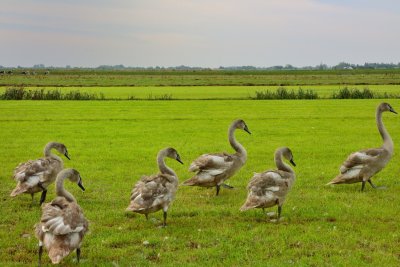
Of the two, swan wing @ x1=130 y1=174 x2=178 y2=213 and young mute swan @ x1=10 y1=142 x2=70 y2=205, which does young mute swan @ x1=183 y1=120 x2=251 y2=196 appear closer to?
swan wing @ x1=130 y1=174 x2=178 y2=213

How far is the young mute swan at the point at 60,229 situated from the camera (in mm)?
8234

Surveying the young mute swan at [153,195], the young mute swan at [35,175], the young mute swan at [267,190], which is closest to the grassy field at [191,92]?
the young mute swan at [35,175]

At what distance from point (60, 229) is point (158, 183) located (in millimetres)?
3304

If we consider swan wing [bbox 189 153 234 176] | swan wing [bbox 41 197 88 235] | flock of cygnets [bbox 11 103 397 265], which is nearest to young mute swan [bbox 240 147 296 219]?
flock of cygnets [bbox 11 103 397 265]

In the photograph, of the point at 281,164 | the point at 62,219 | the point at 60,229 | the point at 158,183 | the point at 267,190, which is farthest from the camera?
the point at 281,164

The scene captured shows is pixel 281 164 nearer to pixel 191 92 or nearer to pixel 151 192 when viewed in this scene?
pixel 151 192

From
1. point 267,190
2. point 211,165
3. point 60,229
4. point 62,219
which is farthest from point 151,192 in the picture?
point 211,165

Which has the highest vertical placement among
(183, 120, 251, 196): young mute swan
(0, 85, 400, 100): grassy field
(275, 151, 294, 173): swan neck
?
(275, 151, 294, 173): swan neck

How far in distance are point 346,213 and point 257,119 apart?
2423 cm

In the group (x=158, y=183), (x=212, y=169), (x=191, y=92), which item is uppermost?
(x=158, y=183)

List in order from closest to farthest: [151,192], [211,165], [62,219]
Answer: [62,219]
[151,192]
[211,165]

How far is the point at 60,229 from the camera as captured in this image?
27.1 feet

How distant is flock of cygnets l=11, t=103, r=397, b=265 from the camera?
846 centimetres

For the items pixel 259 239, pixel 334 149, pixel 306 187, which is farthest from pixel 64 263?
pixel 334 149
